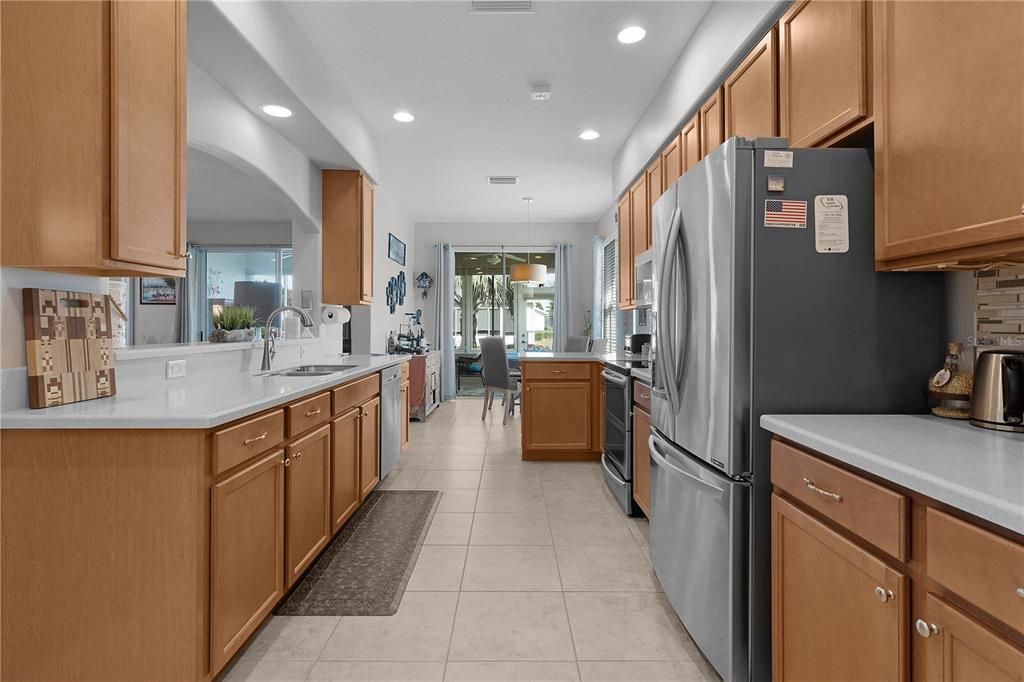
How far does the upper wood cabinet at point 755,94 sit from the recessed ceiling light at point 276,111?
2502mm

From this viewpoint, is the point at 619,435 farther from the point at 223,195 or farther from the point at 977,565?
the point at 223,195

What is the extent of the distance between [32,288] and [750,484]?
2.33m

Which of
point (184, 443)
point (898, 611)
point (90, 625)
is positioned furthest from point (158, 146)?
point (898, 611)

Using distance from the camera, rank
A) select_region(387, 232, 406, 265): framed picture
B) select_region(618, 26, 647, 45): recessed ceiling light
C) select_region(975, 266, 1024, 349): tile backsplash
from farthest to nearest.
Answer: select_region(387, 232, 406, 265): framed picture < select_region(618, 26, 647, 45): recessed ceiling light < select_region(975, 266, 1024, 349): tile backsplash

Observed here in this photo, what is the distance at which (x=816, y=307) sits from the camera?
1.57 meters

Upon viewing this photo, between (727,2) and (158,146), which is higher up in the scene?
(727,2)

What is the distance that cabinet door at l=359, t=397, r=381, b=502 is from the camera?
3094 mm

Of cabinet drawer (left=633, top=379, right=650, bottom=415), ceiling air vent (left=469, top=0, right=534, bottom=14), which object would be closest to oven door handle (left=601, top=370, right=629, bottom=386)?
cabinet drawer (left=633, top=379, right=650, bottom=415)

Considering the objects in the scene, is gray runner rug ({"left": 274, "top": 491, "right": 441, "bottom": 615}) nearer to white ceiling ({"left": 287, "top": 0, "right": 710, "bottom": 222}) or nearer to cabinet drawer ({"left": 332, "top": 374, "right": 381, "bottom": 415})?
cabinet drawer ({"left": 332, "top": 374, "right": 381, "bottom": 415})

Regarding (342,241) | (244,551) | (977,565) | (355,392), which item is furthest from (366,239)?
(977,565)

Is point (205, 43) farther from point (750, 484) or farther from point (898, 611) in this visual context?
point (898, 611)

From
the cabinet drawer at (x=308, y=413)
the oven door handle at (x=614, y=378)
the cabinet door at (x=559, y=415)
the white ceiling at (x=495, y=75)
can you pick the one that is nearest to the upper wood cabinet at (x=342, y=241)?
the white ceiling at (x=495, y=75)

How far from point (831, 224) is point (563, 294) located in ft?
21.0

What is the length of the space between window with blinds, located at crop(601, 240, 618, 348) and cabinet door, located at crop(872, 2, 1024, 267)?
5433 millimetres
